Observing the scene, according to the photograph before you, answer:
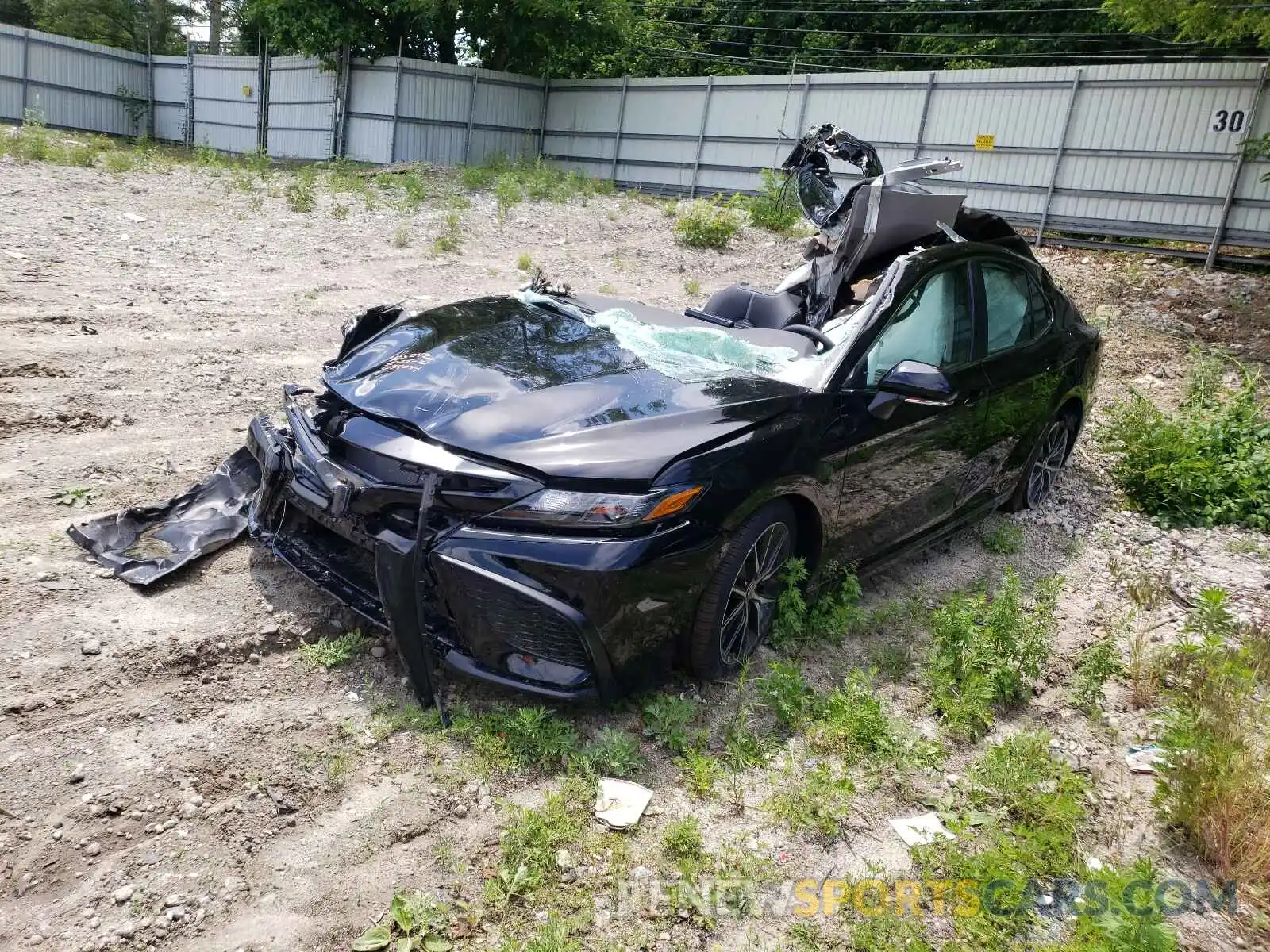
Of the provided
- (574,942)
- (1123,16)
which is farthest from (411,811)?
(1123,16)

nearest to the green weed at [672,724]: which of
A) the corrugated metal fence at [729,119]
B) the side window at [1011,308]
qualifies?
the side window at [1011,308]

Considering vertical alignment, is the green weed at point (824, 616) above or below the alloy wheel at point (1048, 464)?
below

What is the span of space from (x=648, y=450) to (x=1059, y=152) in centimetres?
1365

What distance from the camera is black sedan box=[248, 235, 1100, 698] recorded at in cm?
302

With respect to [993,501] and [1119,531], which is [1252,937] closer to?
[993,501]

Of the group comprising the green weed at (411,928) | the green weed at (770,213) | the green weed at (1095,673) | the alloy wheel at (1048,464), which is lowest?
the green weed at (411,928)

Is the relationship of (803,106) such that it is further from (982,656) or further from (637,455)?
(637,455)

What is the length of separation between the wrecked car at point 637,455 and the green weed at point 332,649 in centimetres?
28

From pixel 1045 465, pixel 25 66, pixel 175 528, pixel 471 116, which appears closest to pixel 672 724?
pixel 175 528

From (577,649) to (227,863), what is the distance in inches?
45.8

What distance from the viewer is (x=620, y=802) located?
9.68ft

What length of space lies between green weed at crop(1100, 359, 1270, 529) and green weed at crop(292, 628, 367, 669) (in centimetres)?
487

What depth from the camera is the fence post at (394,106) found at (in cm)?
1909

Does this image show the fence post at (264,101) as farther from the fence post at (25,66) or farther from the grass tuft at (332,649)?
the grass tuft at (332,649)
